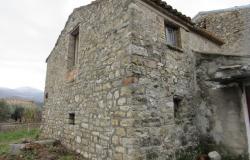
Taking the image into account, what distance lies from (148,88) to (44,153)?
3.92m

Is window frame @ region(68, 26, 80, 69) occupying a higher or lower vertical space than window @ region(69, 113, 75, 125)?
higher

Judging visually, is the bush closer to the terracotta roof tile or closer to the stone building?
the stone building

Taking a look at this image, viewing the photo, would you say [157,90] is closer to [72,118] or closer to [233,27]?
[72,118]

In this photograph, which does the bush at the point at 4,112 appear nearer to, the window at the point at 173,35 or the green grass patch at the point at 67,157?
the green grass patch at the point at 67,157

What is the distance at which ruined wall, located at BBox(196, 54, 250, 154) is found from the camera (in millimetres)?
4825

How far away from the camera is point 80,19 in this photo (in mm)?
6859

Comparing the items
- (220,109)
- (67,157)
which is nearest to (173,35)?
(220,109)

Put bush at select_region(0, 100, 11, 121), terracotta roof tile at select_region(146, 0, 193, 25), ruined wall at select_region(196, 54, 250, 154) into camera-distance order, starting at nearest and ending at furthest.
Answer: ruined wall at select_region(196, 54, 250, 154) → terracotta roof tile at select_region(146, 0, 193, 25) → bush at select_region(0, 100, 11, 121)

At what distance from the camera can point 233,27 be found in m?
8.95

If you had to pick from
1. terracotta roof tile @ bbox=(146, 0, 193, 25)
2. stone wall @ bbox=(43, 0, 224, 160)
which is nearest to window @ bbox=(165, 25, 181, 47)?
stone wall @ bbox=(43, 0, 224, 160)

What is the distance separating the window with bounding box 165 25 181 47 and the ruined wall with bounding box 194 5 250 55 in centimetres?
406

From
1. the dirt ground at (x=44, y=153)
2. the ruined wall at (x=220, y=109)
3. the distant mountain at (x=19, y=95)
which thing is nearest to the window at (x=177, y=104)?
the ruined wall at (x=220, y=109)

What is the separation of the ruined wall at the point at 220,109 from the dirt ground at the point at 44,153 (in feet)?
11.5

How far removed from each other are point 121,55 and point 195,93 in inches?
104
